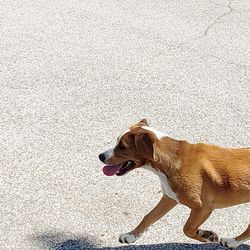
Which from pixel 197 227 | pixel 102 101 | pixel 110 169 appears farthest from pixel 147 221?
pixel 102 101

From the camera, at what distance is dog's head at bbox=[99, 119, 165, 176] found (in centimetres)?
374

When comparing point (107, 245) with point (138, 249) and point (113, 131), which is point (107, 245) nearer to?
point (138, 249)

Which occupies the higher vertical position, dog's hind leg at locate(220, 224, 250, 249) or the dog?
the dog

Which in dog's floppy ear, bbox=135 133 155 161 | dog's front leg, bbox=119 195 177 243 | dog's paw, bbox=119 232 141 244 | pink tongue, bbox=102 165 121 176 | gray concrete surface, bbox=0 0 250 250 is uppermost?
dog's floppy ear, bbox=135 133 155 161

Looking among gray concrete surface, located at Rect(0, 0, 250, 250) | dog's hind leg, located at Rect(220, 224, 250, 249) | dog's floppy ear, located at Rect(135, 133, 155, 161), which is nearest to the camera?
dog's floppy ear, located at Rect(135, 133, 155, 161)

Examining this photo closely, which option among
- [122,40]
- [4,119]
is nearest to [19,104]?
[4,119]

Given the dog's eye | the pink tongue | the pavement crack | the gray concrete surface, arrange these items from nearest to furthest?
the dog's eye → the pink tongue → the gray concrete surface → the pavement crack

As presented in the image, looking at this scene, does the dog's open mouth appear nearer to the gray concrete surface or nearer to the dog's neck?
the dog's neck

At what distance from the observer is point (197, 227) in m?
3.94

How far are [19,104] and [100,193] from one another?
1.83 m

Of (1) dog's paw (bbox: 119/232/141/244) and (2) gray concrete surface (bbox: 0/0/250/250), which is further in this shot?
(2) gray concrete surface (bbox: 0/0/250/250)

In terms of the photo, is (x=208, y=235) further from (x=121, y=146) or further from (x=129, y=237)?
(x=121, y=146)

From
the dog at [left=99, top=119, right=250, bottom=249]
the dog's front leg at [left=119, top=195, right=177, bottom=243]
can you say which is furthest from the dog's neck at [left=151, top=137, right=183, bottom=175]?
the dog's front leg at [left=119, top=195, right=177, bottom=243]

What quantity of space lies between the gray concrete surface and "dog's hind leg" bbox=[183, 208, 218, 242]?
0.55ft
